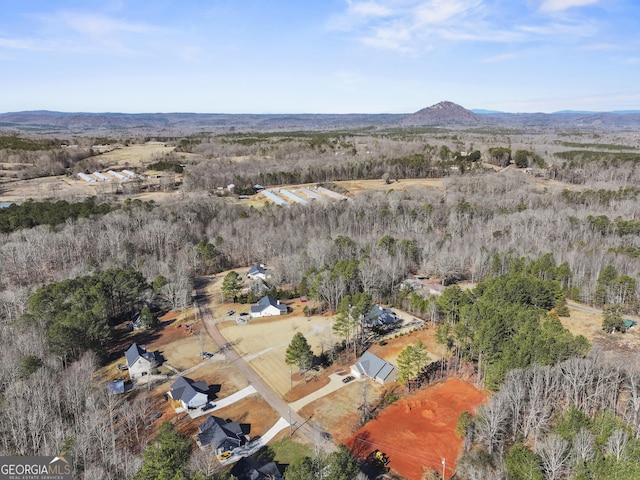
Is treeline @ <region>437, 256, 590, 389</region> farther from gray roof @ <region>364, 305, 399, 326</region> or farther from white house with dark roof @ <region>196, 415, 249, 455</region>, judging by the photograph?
white house with dark roof @ <region>196, 415, 249, 455</region>

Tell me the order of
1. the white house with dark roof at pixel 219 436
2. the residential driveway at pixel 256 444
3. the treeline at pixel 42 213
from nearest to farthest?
the residential driveway at pixel 256 444, the white house with dark roof at pixel 219 436, the treeline at pixel 42 213

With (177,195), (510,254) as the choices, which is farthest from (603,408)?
(177,195)

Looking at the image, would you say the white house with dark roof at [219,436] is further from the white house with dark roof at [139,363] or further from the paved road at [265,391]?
the white house with dark roof at [139,363]

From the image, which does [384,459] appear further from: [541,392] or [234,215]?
[234,215]

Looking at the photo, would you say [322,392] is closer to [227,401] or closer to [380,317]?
[227,401]

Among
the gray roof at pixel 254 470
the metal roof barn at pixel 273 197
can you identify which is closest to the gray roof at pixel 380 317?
the gray roof at pixel 254 470

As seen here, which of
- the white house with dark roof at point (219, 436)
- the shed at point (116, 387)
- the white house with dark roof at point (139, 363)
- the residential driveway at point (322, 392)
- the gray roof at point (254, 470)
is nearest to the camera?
the gray roof at point (254, 470)
